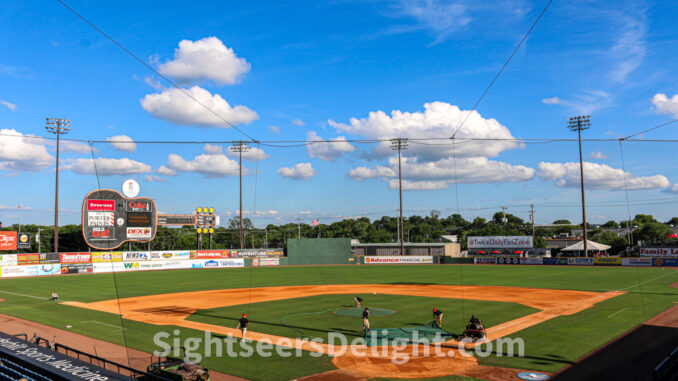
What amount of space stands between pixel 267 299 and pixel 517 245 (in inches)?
2918

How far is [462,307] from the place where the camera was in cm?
2981

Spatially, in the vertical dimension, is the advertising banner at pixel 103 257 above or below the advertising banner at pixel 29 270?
above

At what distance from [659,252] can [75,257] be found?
8433 centimetres

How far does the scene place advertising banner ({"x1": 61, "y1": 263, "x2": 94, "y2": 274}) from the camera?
61569mm

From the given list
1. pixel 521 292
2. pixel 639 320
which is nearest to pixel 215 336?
pixel 639 320

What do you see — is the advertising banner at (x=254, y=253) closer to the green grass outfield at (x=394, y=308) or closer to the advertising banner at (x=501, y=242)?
the green grass outfield at (x=394, y=308)

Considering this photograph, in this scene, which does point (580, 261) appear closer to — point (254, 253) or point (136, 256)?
point (254, 253)

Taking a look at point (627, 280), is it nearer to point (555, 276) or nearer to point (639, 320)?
point (555, 276)

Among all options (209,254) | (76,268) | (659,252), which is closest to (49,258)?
(76,268)

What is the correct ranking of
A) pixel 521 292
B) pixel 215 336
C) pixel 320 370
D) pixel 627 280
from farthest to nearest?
pixel 627 280, pixel 521 292, pixel 215 336, pixel 320 370

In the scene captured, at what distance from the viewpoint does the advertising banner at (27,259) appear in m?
59.1

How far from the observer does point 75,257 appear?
208 ft

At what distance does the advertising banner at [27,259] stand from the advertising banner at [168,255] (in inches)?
622

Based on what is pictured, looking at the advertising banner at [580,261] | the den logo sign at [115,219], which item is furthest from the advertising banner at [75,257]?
the advertising banner at [580,261]
